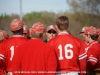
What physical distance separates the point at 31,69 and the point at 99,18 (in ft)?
110

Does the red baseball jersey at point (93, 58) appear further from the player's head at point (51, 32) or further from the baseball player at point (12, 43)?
the player's head at point (51, 32)

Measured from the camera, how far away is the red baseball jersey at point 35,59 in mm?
6641

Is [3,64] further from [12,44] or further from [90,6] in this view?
[90,6]

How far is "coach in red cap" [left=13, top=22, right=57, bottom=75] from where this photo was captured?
6.64 metres

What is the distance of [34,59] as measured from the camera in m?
6.69

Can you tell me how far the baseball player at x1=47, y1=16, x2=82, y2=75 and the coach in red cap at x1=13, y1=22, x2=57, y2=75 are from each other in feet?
1.93

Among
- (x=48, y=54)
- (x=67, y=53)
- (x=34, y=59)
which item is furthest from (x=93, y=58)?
(x=34, y=59)

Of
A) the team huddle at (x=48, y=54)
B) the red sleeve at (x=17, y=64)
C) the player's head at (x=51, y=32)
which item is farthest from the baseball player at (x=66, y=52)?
the player's head at (x=51, y=32)

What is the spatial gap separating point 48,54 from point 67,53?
0.70m

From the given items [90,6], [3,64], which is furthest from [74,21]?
[3,64]

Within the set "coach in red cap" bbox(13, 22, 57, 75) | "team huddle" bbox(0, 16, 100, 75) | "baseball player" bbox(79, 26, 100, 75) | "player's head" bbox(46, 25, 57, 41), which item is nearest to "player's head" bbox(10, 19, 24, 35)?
"team huddle" bbox(0, 16, 100, 75)

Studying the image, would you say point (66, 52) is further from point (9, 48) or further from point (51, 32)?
point (51, 32)

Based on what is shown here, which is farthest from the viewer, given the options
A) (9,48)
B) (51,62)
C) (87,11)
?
(87,11)

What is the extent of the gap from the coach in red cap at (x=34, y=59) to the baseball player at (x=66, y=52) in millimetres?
590
